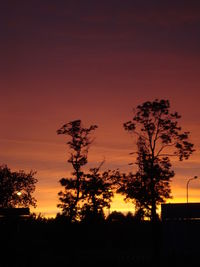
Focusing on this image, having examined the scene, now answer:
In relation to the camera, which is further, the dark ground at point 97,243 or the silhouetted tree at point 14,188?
the silhouetted tree at point 14,188

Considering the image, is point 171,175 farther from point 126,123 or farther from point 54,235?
point 54,235

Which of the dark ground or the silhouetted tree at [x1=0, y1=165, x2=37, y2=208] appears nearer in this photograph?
the dark ground

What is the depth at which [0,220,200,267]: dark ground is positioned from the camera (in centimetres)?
5324

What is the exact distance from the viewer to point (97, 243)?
10762cm

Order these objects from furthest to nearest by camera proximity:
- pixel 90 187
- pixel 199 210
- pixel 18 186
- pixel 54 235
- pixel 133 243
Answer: pixel 133 243
pixel 18 186
pixel 54 235
pixel 199 210
pixel 90 187

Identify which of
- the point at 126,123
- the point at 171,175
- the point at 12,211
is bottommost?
the point at 12,211

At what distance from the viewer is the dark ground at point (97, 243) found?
2096 inches

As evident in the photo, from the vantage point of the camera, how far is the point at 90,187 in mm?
64688

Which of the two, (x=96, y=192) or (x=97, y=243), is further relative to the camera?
(x=97, y=243)

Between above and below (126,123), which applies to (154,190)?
below

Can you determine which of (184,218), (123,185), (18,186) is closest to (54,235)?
(18,186)

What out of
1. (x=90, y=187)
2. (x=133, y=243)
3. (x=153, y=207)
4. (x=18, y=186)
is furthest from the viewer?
(x=133, y=243)

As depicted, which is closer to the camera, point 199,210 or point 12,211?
point 12,211

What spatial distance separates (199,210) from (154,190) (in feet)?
54.7
